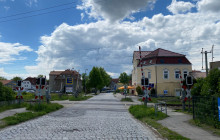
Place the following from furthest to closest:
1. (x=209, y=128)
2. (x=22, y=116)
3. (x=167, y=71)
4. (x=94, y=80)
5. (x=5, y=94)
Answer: (x=94, y=80)
(x=167, y=71)
(x=5, y=94)
(x=22, y=116)
(x=209, y=128)

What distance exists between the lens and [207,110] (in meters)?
8.88

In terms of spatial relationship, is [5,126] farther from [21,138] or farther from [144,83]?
[144,83]

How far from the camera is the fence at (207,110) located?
8289 mm

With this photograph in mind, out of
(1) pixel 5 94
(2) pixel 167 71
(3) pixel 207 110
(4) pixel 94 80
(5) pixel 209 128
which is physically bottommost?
(5) pixel 209 128

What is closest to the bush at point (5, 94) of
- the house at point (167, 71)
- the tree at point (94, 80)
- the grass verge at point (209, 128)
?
the grass verge at point (209, 128)

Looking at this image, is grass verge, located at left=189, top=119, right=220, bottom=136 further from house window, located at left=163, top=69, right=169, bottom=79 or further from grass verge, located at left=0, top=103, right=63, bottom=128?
house window, located at left=163, top=69, right=169, bottom=79

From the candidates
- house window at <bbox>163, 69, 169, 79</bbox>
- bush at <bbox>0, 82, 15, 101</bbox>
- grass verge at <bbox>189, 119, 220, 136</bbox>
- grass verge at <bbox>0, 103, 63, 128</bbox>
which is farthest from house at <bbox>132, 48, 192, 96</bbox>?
grass verge at <bbox>189, 119, 220, 136</bbox>

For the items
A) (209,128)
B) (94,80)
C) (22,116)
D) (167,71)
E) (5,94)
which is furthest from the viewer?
(94,80)

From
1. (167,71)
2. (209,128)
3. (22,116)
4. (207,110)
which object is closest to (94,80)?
(167,71)

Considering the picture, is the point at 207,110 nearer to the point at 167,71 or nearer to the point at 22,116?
the point at 22,116

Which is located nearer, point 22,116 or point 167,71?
point 22,116

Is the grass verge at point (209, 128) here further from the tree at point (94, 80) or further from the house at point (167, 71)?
the tree at point (94, 80)

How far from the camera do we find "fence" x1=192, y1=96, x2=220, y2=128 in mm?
8289

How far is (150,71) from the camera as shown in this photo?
A: 147 feet
